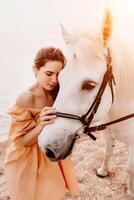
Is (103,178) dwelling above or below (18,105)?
below

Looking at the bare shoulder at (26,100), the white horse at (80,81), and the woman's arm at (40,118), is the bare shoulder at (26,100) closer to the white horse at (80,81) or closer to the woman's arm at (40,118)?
the woman's arm at (40,118)

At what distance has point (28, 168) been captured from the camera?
1298 mm

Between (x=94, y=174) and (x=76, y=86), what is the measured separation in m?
1.06

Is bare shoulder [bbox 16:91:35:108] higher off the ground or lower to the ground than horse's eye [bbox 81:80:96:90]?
lower

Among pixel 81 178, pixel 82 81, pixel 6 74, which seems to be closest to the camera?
pixel 82 81

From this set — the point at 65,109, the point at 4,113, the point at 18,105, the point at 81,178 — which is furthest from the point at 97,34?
the point at 4,113

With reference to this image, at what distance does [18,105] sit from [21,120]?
0.20 feet

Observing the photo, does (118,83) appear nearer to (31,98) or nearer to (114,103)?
(114,103)

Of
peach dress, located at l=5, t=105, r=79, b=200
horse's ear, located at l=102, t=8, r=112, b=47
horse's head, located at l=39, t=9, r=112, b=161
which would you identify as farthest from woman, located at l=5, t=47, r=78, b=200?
horse's ear, located at l=102, t=8, r=112, b=47

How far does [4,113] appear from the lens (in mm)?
2695

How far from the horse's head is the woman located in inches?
4.2

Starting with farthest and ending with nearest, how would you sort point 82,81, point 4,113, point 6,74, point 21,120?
1. point 6,74
2. point 4,113
3. point 21,120
4. point 82,81

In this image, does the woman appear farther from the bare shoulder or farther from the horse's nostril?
the horse's nostril

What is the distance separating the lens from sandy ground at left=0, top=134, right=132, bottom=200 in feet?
5.85
